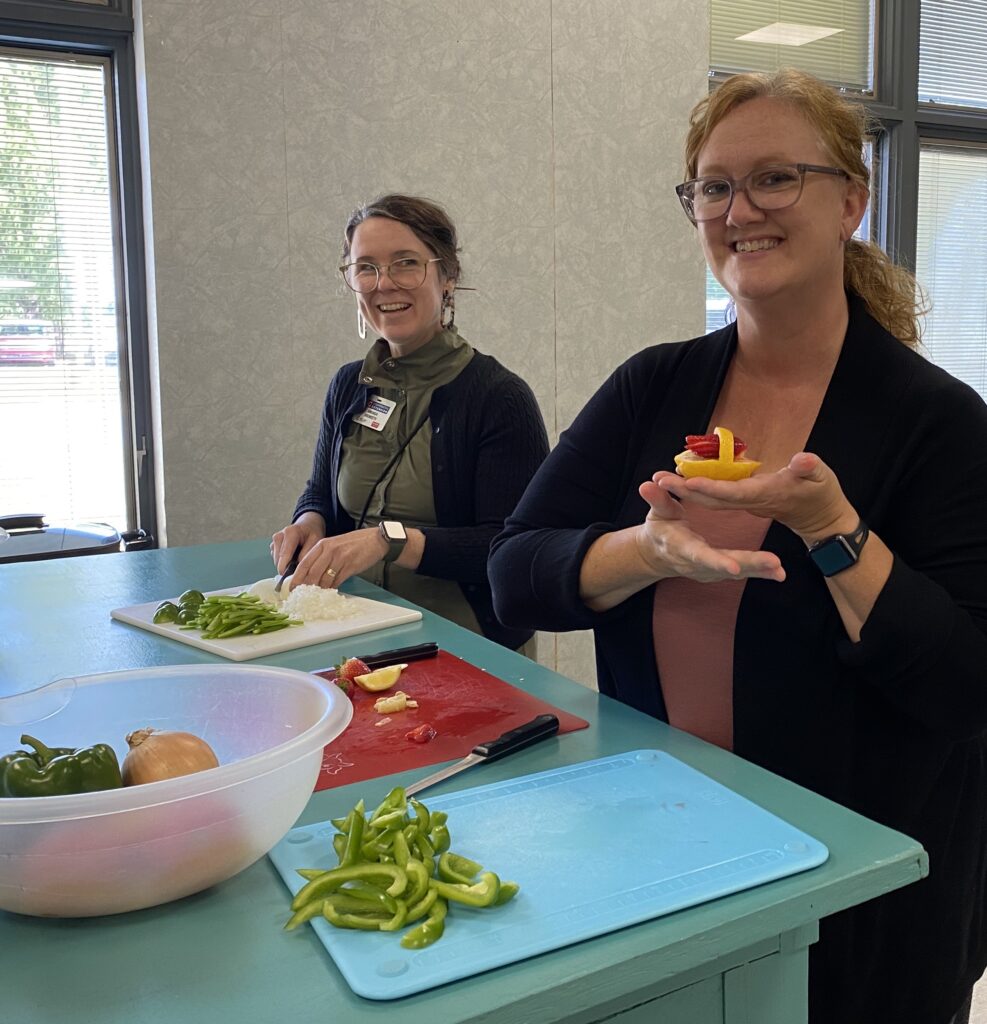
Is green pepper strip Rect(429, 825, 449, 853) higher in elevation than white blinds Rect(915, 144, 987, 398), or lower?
lower

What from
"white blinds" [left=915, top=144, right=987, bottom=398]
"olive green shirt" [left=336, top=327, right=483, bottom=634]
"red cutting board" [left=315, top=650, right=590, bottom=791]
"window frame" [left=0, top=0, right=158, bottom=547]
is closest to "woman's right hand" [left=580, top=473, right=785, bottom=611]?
"red cutting board" [left=315, top=650, right=590, bottom=791]

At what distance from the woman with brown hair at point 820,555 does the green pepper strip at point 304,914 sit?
21.7 inches

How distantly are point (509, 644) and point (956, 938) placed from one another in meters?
1.13

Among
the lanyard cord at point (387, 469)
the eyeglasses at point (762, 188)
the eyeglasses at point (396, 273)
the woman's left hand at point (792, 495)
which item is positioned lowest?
the lanyard cord at point (387, 469)

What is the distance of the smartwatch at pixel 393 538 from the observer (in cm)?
199

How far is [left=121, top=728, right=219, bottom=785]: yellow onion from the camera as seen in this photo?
0.83 m

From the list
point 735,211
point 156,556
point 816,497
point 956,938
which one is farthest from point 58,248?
point 956,938

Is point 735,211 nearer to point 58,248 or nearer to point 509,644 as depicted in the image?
point 509,644

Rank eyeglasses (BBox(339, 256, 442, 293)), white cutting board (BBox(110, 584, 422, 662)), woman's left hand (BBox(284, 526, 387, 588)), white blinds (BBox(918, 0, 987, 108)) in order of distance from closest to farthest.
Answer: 1. white cutting board (BBox(110, 584, 422, 662))
2. woman's left hand (BBox(284, 526, 387, 588))
3. eyeglasses (BBox(339, 256, 442, 293))
4. white blinds (BBox(918, 0, 987, 108))

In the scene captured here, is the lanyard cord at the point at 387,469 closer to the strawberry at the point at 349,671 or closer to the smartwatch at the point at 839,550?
the strawberry at the point at 349,671

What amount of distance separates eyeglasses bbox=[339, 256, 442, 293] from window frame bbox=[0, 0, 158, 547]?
1.35 meters

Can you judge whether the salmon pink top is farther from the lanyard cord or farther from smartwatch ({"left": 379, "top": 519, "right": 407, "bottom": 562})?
the lanyard cord

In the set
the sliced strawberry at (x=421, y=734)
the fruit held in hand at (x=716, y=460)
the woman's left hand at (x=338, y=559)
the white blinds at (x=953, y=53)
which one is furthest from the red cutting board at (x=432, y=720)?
the white blinds at (x=953, y=53)

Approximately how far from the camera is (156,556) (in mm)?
2289
